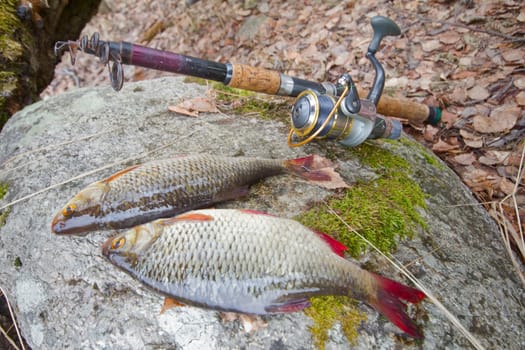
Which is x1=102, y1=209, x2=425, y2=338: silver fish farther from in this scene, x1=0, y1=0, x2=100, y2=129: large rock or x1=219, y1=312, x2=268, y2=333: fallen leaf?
x1=0, y1=0, x2=100, y2=129: large rock

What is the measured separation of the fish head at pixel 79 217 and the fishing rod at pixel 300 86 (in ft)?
2.47

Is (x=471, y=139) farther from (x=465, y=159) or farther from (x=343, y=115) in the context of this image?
(x=343, y=115)

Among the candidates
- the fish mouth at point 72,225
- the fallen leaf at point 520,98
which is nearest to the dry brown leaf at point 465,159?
the fallen leaf at point 520,98

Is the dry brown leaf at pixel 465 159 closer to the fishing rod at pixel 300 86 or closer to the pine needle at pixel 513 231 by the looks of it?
the pine needle at pixel 513 231

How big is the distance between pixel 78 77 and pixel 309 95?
743 cm

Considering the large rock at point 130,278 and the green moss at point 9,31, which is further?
the green moss at point 9,31

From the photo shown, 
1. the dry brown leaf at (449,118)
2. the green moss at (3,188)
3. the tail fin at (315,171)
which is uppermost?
the tail fin at (315,171)

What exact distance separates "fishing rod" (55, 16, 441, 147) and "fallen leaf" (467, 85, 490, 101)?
1.54 metres

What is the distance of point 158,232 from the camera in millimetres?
1876

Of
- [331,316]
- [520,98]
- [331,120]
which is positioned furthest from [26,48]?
[520,98]

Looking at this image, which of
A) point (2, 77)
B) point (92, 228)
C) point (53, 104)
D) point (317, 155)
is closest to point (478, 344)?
point (317, 155)

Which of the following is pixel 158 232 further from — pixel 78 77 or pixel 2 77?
pixel 78 77

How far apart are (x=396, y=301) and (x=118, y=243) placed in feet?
4.66

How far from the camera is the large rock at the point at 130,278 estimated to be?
1836mm
